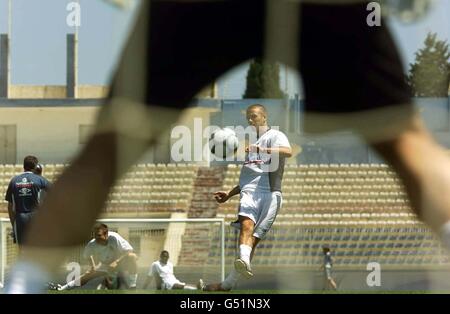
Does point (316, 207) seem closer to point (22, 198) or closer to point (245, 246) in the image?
point (245, 246)

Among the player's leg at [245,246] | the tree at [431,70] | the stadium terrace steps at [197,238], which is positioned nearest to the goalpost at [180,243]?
the stadium terrace steps at [197,238]

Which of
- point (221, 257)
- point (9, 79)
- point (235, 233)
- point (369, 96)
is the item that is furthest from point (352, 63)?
point (221, 257)

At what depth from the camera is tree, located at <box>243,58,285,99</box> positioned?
260 centimetres

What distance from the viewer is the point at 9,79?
3.01 metres

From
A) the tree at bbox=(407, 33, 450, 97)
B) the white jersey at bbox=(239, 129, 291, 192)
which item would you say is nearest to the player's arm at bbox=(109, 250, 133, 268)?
the white jersey at bbox=(239, 129, 291, 192)

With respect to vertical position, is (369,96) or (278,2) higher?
(278,2)

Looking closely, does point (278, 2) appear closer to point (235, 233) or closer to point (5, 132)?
point (5, 132)

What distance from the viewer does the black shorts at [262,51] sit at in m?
1.45

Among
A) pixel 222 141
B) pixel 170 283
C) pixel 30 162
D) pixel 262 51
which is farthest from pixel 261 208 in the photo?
pixel 262 51

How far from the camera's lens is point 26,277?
145 cm

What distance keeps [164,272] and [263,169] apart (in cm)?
85

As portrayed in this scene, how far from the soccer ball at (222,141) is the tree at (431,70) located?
66 centimetres

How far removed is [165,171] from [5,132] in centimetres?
61
